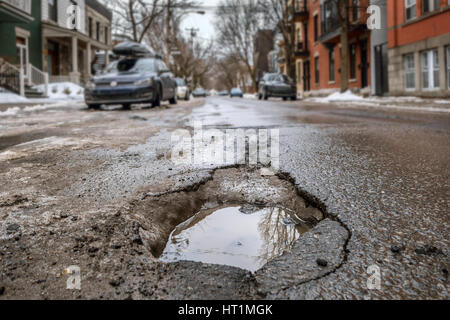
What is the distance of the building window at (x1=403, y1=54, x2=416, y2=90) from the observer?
52.6ft

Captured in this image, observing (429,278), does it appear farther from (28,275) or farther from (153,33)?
(153,33)

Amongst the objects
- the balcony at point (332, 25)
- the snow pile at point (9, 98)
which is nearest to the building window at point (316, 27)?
the balcony at point (332, 25)

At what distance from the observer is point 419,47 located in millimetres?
15156

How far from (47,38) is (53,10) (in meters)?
1.80

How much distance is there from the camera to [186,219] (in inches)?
79.1

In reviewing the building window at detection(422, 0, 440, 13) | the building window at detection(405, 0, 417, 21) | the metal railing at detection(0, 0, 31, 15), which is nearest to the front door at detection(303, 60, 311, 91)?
the building window at detection(405, 0, 417, 21)

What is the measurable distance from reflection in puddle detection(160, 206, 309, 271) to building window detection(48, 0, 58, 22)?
27127 millimetres

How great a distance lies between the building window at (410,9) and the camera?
15628mm

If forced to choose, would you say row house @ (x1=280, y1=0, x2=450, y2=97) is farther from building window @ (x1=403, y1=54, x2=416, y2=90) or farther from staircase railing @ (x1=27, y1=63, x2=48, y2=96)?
staircase railing @ (x1=27, y1=63, x2=48, y2=96)

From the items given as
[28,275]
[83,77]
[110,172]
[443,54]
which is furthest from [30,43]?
[28,275]

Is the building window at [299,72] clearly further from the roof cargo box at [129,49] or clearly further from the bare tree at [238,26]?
the roof cargo box at [129,49]

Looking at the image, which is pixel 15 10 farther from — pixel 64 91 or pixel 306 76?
pixel 306 76

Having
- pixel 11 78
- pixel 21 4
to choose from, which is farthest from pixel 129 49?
pixel 21 4
